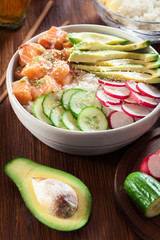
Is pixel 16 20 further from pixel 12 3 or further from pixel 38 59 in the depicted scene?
pixel 38 59

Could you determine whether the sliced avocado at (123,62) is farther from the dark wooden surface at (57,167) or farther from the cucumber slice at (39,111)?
the cucumber slice at (39,111)

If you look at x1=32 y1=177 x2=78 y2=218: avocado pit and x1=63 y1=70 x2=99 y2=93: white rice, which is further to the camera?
x1=63 y1=70 x2=99 y2=93: white rice

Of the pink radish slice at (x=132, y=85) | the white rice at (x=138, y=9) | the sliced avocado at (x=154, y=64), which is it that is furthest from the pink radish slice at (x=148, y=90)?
the white rice at (x=138, y=9)

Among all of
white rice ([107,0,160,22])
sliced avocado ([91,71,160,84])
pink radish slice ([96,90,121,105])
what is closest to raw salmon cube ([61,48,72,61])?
sliced avocado ([91,71,160,84])

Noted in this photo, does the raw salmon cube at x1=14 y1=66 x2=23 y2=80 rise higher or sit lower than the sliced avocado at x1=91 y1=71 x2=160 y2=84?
lower

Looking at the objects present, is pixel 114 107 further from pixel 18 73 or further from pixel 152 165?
pixel 18 73

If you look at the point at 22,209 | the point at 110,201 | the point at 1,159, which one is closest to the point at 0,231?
the point at 22,209

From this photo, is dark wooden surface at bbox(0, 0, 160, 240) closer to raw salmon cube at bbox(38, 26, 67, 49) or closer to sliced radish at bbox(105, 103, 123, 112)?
sliced radish at bbox(105, 103, 123, 112)
